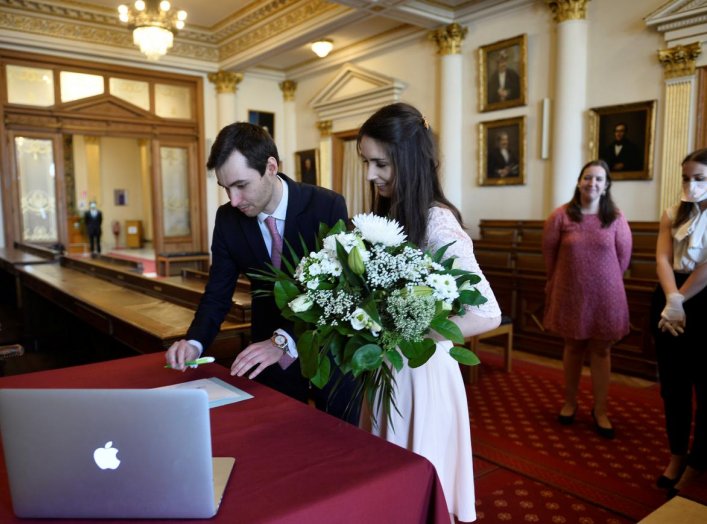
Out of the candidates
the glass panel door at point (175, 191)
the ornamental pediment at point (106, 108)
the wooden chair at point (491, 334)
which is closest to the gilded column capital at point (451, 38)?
the wooden chair at point (491, 334)

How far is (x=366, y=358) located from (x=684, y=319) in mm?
2228

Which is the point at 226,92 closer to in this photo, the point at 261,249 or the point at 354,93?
the point at 354,93

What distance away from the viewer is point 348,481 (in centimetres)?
115

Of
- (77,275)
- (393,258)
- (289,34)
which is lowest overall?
(77,275)

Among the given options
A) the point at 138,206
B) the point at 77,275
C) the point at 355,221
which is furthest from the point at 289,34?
the point at 138,206

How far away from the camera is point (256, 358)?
1.78 m

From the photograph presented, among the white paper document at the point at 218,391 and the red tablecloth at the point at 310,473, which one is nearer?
the red tablecloth at the point at 310,473

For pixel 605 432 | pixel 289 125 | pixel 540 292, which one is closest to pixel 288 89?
pixel 289 125

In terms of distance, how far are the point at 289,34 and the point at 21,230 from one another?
19.2ft

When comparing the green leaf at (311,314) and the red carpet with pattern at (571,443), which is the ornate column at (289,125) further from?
the green leaf at (311,314)

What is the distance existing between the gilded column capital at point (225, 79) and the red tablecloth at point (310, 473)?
10840 mm

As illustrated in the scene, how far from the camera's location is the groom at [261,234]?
6.42ft

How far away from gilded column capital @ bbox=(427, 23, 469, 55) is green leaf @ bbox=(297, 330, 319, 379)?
25.7 ft

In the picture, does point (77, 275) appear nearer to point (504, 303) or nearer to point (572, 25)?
point (504, 303)
